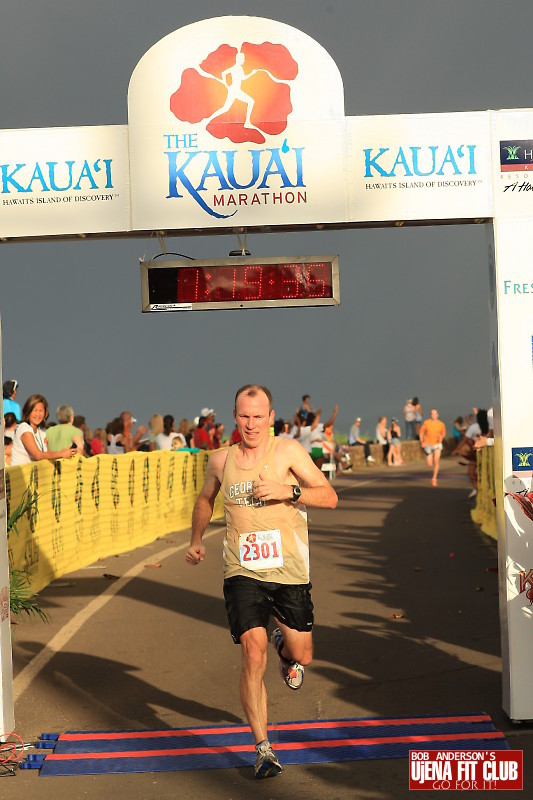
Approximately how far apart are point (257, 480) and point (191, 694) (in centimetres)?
260

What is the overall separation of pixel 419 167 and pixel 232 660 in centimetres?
440

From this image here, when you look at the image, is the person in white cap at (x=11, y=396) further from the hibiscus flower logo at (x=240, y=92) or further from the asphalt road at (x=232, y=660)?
the hibiscus flower logo at (x=240, y=92)

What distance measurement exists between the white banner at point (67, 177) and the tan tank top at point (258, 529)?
2062 millimetres

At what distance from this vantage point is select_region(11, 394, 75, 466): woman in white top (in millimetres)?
14484

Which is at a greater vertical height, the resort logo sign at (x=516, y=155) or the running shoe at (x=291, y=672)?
the resort logo sign at (x=516, y=155)

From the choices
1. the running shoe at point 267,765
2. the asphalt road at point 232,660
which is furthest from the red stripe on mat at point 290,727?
the running shoe at point 267,765

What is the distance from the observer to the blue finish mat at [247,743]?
7.35 meters

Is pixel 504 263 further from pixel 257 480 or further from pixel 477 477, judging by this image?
pixel 477 477

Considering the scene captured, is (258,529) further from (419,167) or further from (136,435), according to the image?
(136,435)

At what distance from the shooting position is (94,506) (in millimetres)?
17703

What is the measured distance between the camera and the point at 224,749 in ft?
25.1

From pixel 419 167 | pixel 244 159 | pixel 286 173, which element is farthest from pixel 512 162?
pixel 244 159

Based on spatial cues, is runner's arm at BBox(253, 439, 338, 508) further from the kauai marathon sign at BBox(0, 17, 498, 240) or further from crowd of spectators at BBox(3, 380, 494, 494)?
crowd of spectators at BBox(3, 380, 494, 494)

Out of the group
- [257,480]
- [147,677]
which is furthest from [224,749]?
[147,677]
